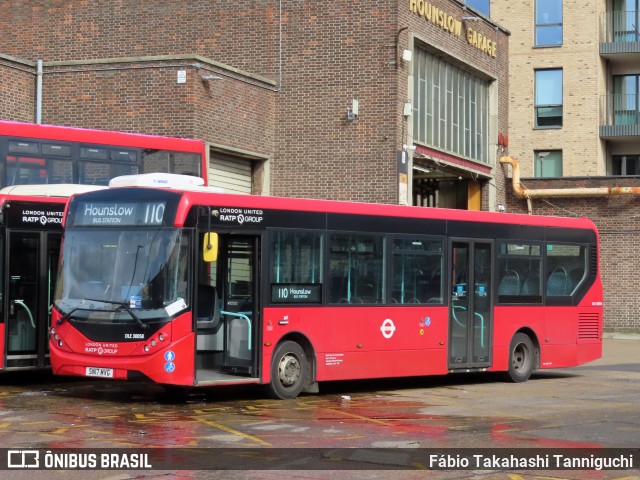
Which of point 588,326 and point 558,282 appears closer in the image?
point 558,282

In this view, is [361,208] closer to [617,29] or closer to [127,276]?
[127,276]

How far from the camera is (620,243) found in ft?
122

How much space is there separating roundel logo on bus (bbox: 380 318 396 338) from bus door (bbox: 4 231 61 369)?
16.8 ft

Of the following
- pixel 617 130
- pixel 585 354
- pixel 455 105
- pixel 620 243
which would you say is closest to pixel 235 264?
pixel 585 354

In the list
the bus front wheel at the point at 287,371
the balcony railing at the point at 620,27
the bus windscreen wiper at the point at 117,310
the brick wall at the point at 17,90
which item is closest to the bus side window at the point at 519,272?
the bus front wheel at the point at 287,371

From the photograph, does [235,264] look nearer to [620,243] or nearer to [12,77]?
[12,77]

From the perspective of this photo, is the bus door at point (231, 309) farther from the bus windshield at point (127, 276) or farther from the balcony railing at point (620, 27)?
the balcony railing at point (620, 27)

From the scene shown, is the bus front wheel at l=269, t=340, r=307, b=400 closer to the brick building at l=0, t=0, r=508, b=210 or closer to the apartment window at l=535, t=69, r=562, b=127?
the brick building at l=0, t=0, r=508, b=210

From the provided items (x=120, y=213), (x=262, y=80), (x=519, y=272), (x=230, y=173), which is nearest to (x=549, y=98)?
(x=262, y=80)

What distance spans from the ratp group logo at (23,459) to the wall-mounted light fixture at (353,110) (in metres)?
20.1

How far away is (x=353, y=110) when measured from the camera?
99.2 ft

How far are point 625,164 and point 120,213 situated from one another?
36516mm

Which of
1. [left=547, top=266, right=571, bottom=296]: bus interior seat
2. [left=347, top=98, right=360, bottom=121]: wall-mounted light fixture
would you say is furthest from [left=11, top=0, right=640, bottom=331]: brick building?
[left=547, top=266, right=571, bottom=296]: bus interior seat

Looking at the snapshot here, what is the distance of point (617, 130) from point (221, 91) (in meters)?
23.3
